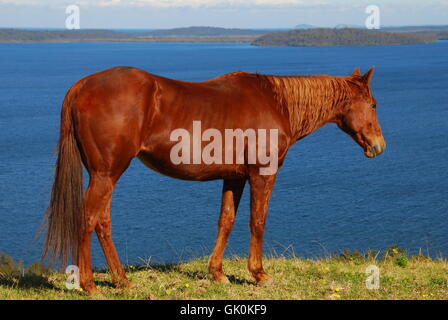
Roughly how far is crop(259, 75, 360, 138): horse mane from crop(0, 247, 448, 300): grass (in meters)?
1.71

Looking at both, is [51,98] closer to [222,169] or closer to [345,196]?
[345,196]

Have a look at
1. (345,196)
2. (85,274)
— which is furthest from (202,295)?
(345,196)

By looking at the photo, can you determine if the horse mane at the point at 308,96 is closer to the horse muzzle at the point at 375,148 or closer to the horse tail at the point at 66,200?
the horse muzzle at the point at 375,148

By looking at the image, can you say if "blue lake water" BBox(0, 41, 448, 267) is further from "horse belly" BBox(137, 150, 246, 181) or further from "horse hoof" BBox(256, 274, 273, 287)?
"horse belly" BBox(137, 150, 246, 181)

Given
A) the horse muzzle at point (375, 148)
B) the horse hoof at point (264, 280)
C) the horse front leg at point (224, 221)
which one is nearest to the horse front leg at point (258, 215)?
the horse hoof at point (264, 280)

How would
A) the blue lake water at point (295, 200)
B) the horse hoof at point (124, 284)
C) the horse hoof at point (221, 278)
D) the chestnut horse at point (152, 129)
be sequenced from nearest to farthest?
1. the chestnut horse at point (152, 129)
2. the horse hoof at point (124, 284)
3. the horse hoof at point (221, 278)
4. the blue lake water at point (295, 200)

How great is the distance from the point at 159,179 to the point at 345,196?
11855 mm

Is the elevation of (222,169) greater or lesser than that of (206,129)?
lesser

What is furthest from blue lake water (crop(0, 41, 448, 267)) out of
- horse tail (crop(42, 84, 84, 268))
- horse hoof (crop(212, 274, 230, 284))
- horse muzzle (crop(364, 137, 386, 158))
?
horse tail (crop(42, 84, 84, 268))

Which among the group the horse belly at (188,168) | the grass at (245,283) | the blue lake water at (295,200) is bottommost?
the blue lake water at (295,200)

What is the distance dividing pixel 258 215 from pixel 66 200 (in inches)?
80.7

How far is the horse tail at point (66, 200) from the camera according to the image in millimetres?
5945

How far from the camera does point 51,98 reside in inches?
2795

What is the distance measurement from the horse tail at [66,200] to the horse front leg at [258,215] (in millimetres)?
1825
